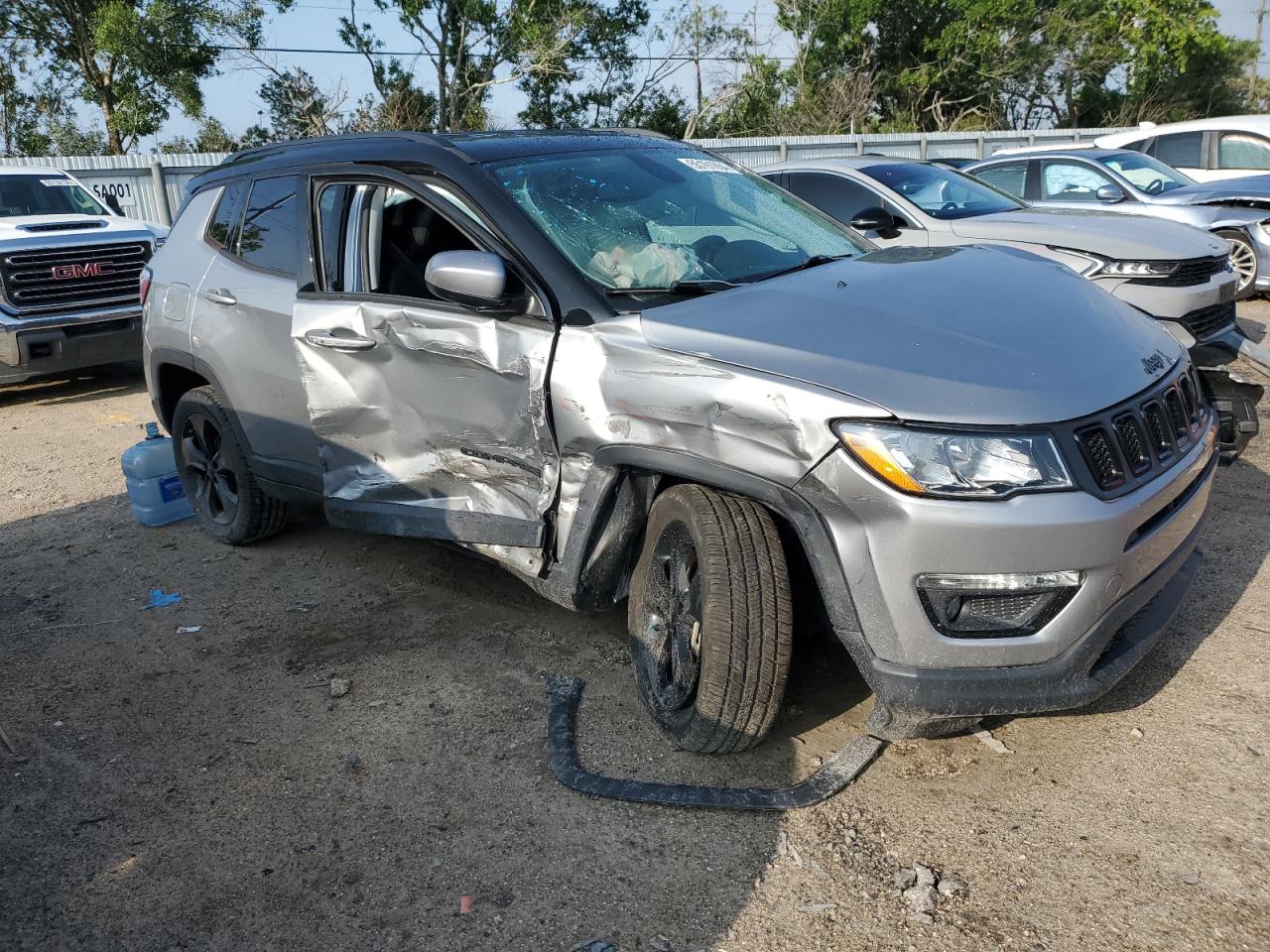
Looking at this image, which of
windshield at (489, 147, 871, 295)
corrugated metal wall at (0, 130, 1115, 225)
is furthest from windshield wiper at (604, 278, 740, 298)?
corrugated metal wall at (0, 130, 1115, 225)

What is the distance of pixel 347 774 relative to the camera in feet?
10.3

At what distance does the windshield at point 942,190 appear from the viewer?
771 centimetres

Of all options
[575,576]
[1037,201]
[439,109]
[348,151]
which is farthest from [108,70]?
[575,576]

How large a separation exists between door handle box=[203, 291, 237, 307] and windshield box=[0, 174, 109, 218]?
6.15 metres

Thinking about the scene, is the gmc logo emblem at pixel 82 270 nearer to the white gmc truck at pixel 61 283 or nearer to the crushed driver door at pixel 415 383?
the white gmc truck at pixel 61 283

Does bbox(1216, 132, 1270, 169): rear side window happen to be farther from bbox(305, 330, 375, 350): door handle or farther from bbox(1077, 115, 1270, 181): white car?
bbox(305, 330, 375, 350): door handle

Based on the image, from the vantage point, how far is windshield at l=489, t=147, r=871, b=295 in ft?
10.9

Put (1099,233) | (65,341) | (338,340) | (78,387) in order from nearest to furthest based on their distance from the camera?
(338,340), (1099,233), (65,341), (78,387)

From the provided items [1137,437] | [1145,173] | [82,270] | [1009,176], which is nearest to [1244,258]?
[1145,173]

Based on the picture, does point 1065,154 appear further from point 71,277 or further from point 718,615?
point 71,277

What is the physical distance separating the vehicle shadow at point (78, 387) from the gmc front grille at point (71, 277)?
81 cm

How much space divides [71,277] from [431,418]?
22.4 ft

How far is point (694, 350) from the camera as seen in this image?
110 inches

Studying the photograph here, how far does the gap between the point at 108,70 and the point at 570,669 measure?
25977 millimetres
